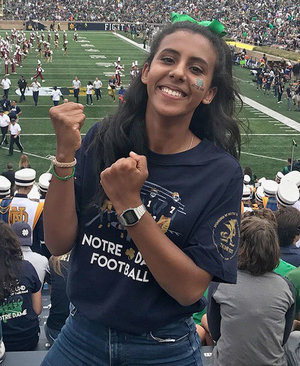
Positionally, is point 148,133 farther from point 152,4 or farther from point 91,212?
point 152,4

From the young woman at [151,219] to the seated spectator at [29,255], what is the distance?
7.24 ft

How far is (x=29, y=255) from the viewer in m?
3.75

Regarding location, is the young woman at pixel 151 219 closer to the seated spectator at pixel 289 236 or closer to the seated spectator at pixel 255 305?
the seated spectator at pixel 255 305

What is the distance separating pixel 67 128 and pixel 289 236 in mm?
2565

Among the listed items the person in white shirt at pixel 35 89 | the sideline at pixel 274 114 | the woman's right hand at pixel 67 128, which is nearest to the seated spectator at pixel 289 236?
the woman's right hand at pixel 67 128

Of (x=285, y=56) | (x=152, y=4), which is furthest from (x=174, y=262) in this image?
(x=152, y=4)

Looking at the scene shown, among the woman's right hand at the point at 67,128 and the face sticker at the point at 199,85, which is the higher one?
the face sticker at the point at 199,85

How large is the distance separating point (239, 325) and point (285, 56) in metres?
26.4

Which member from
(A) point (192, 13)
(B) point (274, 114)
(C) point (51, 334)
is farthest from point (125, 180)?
(A) point (192, 13)

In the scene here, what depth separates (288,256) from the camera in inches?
146

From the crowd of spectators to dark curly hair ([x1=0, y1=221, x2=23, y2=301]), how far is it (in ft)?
106

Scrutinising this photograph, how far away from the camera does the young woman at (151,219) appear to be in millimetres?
1383

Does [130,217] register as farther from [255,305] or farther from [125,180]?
[255,305]

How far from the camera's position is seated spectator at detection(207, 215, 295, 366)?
2373 millimetres
